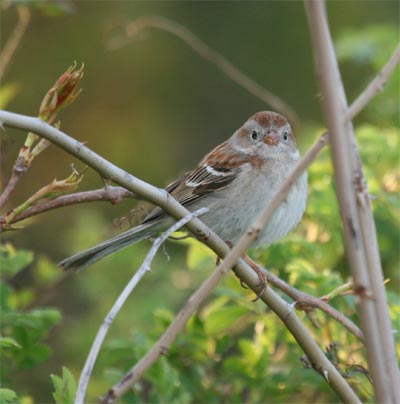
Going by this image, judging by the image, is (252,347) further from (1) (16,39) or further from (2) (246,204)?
(1) (16,39)

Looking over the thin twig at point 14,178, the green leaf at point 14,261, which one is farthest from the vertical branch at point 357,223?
→ the green leaf at point 14,261

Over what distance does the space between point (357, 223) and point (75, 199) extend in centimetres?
44

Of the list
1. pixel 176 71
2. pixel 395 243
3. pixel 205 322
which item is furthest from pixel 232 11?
pixel 205 322

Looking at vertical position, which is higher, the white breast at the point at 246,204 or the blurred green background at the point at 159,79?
the blurred green background at the point at 159,79

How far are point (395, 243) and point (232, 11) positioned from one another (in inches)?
141

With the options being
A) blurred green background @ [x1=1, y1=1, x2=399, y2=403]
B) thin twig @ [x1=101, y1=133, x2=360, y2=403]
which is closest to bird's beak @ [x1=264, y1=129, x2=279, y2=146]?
thin twig @ [x1=101, y1=133, x2=360, y2=403]

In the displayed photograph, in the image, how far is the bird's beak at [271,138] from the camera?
2821 millimetres

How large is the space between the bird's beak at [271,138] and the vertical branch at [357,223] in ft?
5.69

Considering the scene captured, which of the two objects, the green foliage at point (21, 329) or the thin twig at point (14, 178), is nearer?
the thin twig at point (14, 178)

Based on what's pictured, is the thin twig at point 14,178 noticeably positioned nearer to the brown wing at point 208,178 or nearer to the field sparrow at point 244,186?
the field sparrow at point 244,186

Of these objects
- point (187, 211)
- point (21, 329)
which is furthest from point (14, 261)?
point (187, 211)

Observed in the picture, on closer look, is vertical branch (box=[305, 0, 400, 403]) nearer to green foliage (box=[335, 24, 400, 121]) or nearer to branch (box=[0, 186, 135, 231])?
branch (box=[0, 186, 135, 231])

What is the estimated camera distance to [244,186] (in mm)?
2688

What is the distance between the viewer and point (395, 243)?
3.13m
